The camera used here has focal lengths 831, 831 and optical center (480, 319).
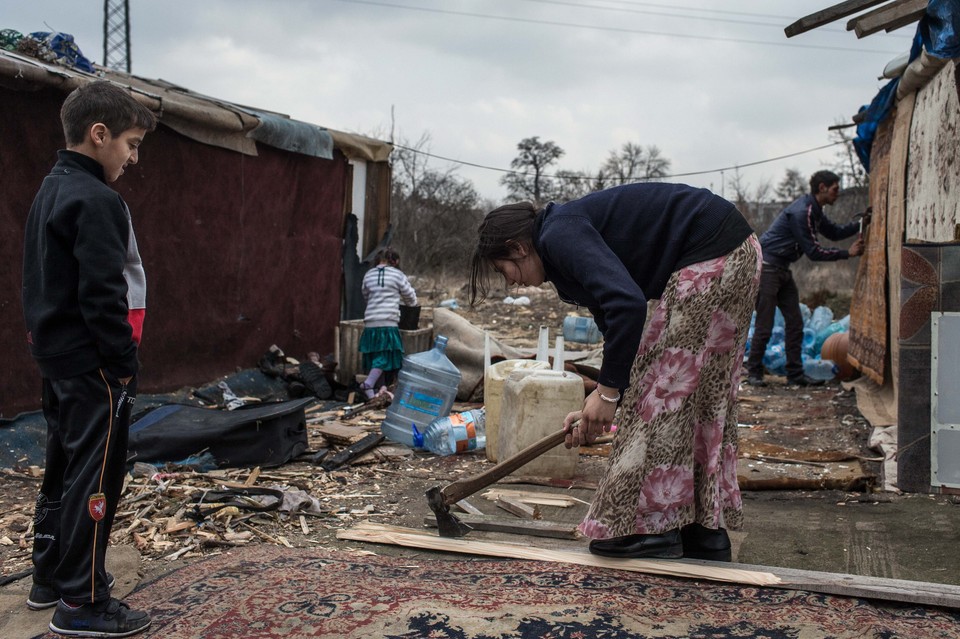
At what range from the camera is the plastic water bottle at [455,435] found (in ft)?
20.9

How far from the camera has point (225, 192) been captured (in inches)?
348

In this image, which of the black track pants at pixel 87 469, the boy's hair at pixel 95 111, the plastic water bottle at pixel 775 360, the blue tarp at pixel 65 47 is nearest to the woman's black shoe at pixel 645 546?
the black track pants at pixel 87 469

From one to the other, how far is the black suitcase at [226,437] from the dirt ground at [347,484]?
156 mm

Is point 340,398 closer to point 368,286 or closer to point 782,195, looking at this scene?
point 368,286

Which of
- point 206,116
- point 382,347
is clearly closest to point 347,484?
point 382,347

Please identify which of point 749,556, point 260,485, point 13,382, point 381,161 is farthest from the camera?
point 381,161

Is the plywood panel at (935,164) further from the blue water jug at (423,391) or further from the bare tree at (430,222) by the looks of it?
the bare tree at (430,222)

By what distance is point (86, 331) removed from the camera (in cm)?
296

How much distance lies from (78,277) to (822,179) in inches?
320

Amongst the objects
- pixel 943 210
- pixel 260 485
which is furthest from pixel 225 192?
pixel 943 210

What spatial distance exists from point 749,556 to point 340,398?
18.4 feet

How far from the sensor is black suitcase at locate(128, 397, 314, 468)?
5.58m

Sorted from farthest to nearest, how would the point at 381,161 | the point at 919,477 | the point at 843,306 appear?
1. the point at 843,306
2. the point at 381,161
3. the point at 919,477

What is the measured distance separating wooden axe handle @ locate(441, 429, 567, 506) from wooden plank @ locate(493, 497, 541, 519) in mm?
725
